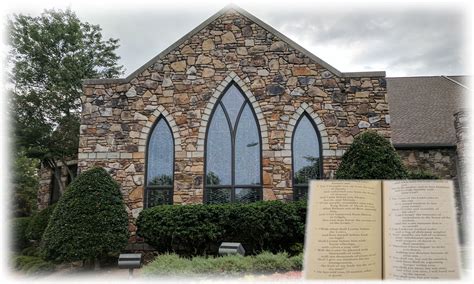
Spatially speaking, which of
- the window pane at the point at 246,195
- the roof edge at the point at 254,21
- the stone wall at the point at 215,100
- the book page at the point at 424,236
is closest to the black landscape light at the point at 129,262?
the stone wall at the point at 215,100

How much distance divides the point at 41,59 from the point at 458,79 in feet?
58.2

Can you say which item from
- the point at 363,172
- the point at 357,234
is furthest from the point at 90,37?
the point at 357,234

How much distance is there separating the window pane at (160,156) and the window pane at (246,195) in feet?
5.81

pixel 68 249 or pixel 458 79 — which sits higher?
pixel 458 79

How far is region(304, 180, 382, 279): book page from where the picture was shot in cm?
307

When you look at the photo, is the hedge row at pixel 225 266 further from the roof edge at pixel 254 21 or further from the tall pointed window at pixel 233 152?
the roof edge at pixel 254 21

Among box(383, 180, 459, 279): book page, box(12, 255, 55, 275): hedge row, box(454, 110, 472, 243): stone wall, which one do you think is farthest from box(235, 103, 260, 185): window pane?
box(383, 180, 459, 279): book page

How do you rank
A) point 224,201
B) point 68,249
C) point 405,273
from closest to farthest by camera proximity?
point 405,273 → point 68,249 → point 224,201

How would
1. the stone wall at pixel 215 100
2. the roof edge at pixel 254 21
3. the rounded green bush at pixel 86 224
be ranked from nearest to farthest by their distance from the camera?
the rounded green bush at pixel 86 224 → the stone wall at pixel 215 100 → the roof edge at pixel 254 21

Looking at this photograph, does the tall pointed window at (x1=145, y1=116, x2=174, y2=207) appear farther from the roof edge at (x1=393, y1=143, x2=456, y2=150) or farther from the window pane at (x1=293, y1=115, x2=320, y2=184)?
the roof edge at (x1=393, y1=143, x2=456, y2=150)

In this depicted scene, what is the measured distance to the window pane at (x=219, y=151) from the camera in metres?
10.1

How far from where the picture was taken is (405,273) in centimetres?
298

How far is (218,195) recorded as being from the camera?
10062 millimetres

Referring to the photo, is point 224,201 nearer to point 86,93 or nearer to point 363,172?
point 363,172
